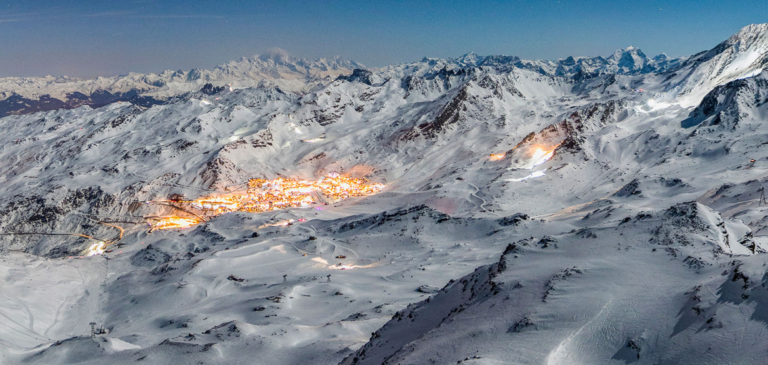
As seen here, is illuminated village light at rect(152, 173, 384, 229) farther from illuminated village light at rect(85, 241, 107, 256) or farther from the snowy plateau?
illuminated village light at rect(85, 241, 107, 256)

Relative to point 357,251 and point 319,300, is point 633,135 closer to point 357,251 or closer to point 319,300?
point 357,251

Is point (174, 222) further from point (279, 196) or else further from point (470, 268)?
point (470, 268)

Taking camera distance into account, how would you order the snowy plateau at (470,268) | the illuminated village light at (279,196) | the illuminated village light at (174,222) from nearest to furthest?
the snowy plateau at (470,268) → the illuminated village light at (174,222) → the illuminated village light at (279,196)

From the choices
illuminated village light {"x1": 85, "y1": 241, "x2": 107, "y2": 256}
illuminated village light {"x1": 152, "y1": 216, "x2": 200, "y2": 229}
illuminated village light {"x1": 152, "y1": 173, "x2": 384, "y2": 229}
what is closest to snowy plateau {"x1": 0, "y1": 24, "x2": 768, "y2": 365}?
illuminated village light {"x1": 85, "y1": 241, "x2": 107, "y2": 256}

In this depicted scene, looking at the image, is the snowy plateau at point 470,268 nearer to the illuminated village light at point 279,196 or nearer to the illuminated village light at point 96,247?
the illuminated village light at point 96,247

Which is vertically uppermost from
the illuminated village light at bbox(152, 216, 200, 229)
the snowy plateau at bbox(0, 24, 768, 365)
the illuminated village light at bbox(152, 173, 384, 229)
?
the snowy plateau at bbox(0, 24, 768, 365)

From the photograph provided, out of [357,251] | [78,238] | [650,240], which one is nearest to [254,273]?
[357,251]

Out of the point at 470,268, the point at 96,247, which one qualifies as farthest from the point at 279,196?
the point at 470,268

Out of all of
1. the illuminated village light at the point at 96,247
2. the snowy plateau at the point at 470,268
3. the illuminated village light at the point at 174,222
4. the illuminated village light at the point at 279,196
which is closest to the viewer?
the snowy plateau at the point at 470,268

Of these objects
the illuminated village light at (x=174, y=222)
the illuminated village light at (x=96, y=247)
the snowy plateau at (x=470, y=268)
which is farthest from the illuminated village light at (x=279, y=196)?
the illuminated village light at (x=96, y=247)

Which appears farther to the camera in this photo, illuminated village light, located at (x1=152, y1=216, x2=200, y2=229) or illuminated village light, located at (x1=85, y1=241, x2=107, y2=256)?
illuminated village light, located at (x1=152, y1=216, x2=200, y2=229)

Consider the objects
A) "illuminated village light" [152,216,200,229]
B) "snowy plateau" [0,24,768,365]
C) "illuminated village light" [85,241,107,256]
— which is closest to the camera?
"snowy plateau" [0,24,768,365]

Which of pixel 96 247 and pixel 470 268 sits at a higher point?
pixel 470 268
